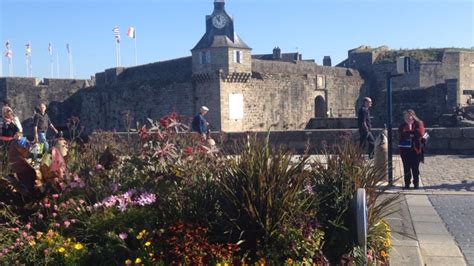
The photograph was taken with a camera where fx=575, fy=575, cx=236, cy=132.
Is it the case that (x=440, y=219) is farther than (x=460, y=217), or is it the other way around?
(x=460, y=217)

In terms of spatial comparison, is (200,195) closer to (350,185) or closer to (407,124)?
(350,185)

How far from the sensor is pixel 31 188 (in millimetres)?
4965

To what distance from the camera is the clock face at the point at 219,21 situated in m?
36.2

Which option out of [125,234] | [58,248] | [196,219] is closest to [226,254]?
[196,219]

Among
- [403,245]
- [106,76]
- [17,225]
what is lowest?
[403,245]

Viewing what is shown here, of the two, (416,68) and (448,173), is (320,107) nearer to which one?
(416,68)

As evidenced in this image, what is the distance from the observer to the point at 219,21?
120ft

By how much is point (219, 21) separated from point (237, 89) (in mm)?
5701

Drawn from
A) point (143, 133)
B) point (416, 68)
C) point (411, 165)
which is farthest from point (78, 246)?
point (416, 68)

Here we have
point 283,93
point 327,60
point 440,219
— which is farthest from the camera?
point 327,60

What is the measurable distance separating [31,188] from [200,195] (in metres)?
1.57

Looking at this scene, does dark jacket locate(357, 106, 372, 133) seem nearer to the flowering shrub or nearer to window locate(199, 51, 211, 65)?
the flowering shrub

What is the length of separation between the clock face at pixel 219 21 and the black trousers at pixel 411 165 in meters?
27.6

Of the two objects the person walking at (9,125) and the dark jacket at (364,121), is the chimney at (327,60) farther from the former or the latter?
the person walking at (9,125)
